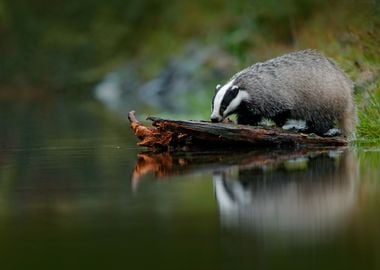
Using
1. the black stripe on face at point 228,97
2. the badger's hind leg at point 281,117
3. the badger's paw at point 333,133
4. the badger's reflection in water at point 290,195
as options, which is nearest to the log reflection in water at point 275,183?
the badger's reflection in water at point 290,195

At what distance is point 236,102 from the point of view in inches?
436

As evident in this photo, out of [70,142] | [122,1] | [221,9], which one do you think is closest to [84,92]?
[221,9]

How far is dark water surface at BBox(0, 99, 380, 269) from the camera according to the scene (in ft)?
17.2

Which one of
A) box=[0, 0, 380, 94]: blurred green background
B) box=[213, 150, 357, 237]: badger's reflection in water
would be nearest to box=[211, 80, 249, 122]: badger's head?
box=[213, 150, 357, 237]: badger's reflection in water

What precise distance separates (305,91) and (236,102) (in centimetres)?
75

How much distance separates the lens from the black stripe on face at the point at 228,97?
431 inches

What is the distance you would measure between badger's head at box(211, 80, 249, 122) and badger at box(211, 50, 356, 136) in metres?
0.02

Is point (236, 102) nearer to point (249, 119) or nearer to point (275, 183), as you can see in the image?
point (249, 119)

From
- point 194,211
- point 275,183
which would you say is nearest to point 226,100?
point 275,183

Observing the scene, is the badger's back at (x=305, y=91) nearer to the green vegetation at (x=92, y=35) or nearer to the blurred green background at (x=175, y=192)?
the blurred green background at (x=175, y=192)

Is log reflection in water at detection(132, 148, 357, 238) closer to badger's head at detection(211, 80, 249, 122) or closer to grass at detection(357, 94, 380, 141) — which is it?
badger's head at detection(211, 80, 249, 122)

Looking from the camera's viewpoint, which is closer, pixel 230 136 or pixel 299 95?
pixel 230 136

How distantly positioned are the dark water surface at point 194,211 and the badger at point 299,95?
94 cm

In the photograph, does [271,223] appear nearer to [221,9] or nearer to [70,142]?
[70,142]
